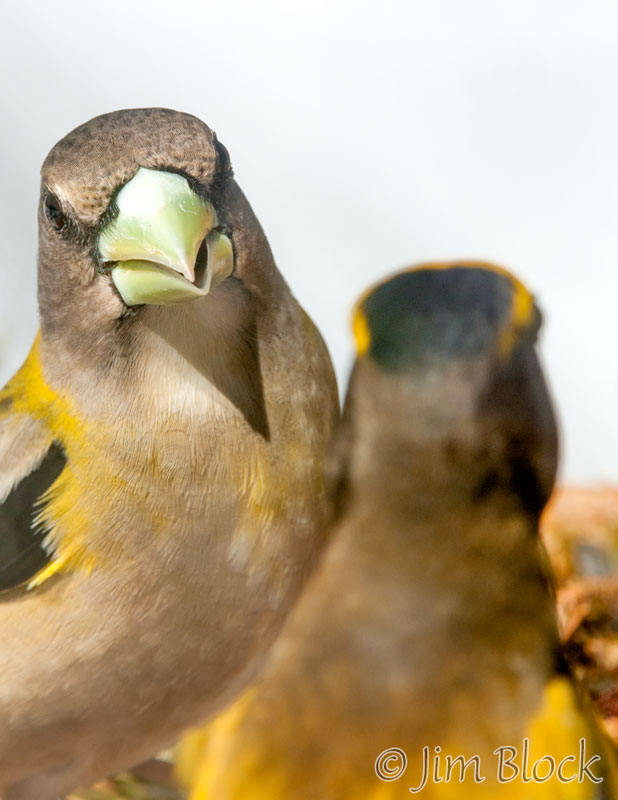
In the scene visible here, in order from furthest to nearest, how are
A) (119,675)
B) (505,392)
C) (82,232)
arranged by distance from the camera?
(119,675) → (82,232) → (505,392)

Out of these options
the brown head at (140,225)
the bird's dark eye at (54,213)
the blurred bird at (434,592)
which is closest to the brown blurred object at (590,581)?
the blurred bird at (434,592)

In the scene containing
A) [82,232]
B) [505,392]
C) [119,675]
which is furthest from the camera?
[119,675]

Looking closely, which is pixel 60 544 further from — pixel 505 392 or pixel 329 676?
pixel 505 392

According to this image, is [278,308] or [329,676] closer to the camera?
[329,676]

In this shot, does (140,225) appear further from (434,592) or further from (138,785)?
(138,785)

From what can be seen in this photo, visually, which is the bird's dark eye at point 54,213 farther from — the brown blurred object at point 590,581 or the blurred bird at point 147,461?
the brown blurred object at point 590,581

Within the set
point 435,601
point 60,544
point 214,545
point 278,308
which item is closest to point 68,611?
point 60,544

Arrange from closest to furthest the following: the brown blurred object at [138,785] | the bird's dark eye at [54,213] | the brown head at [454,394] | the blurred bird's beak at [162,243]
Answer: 1. the brown head at [454,394]
2. the blurred bird's beak at [162,243]
3. the bird's dark eye at [54,213]
4. the brown blurred object at [138,785]

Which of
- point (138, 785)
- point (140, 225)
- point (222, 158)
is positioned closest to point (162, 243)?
point (140, 225)

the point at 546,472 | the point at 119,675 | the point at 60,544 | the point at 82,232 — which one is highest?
the point at 82,232
